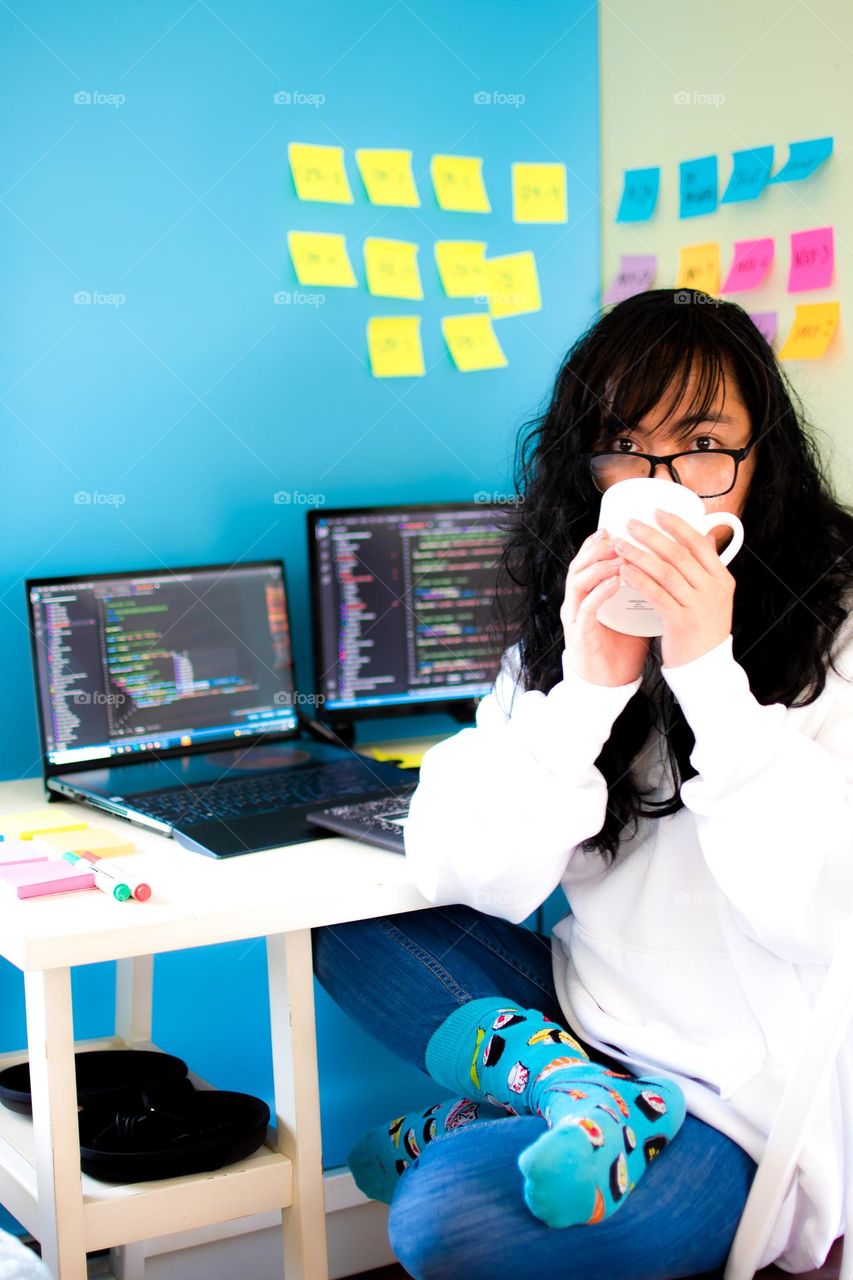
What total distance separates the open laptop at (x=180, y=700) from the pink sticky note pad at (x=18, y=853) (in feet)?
0.47

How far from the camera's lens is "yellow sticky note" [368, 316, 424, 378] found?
2045 mm

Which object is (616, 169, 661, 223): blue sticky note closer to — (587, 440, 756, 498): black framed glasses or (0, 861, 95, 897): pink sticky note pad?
(587, 440, 756, 498): black framed glasses

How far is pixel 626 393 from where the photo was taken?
1316 mm

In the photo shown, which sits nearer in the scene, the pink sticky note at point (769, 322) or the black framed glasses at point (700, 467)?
the black framed glasses at point (700, 467)

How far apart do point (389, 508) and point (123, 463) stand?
37 cm

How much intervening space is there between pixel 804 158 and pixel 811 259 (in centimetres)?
14

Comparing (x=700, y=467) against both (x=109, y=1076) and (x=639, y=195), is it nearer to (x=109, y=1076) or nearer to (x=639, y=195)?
(x=109, y=1076)

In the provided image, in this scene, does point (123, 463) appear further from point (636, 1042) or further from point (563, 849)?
point (636, 1042)

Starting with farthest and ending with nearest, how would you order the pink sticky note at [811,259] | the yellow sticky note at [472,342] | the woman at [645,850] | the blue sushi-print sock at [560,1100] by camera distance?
the yellow sticky note at [472,342]
the pink sticky note at [811,259]
the woman at [645,850]
the blue sushi-print sock at [560,1100]

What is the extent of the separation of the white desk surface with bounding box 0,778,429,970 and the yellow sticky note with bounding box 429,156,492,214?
1.07m

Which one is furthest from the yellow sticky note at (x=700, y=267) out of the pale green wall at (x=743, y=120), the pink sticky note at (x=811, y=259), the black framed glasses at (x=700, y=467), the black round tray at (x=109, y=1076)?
the black round tray at (x=109, y=1076)

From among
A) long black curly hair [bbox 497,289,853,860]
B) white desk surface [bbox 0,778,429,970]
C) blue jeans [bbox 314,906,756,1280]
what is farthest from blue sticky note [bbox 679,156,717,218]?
blue jeans [bbox 314,906,756,1280]

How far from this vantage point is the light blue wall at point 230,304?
70.2 inches

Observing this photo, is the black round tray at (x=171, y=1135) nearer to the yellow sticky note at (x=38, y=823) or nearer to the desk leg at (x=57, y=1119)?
the desk leg at (x=57, y=1119)
